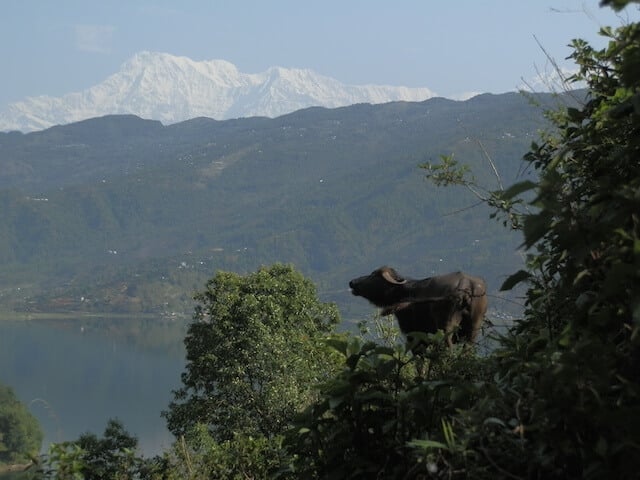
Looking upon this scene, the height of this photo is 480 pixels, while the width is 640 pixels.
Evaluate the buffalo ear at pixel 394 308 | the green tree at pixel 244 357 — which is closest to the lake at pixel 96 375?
the green tree at pixel 244 357

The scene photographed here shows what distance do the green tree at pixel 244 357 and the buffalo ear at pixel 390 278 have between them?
14.5 m

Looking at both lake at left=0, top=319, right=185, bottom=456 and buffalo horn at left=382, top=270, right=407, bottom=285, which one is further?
lake at left=0, top=319, right=185, bottom=456

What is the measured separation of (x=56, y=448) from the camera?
499 centimetres

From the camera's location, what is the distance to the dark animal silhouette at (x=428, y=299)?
22.4ft

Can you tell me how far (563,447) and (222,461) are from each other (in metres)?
5.66

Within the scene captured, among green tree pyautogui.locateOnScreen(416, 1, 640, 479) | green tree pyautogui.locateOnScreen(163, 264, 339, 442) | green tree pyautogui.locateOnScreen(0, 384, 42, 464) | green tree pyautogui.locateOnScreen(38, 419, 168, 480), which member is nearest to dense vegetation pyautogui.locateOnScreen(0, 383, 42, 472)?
green tree pyautogui.locateOnScreen(0, 384, 42, 464)

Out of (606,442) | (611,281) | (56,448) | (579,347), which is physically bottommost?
(56,448)

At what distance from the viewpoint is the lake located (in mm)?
110375

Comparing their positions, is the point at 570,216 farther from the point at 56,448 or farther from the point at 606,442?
the point at 56,448

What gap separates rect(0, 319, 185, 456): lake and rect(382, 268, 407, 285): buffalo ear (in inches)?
3281

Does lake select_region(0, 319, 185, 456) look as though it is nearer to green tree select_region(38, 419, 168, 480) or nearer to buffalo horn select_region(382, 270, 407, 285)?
green tree select_region(38, 419, 168, 480)

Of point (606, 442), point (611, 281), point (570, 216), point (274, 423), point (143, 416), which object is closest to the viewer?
point (611, 281)

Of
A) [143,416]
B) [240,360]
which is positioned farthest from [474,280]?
[143,416]

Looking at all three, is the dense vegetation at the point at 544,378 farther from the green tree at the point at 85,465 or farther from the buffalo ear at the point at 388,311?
the buffalo ear at the point at 388,311
